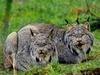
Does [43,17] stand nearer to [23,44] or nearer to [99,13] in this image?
[99,13]

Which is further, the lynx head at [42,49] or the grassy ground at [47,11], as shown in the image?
the grassy ground at [47,11]

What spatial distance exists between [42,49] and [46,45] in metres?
0.24

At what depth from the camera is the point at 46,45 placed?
7582mm

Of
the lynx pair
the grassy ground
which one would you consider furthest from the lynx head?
the grassy ground

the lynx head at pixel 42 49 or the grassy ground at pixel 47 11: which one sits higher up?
the grassy ground at pixel 47 11

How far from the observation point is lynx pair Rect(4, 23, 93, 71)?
7602mm

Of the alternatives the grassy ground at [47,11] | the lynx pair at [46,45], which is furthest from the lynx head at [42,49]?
the grassy ground at [47,11]

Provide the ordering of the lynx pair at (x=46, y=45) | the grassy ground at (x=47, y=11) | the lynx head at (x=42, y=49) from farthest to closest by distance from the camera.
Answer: the grassy ground at (x=47, y=11) < the lynx pair at (x=46, y=45) < the lynx head at (x=42, y=49)

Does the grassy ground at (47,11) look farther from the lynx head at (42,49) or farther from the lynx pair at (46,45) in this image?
the lynx head at (42,49)

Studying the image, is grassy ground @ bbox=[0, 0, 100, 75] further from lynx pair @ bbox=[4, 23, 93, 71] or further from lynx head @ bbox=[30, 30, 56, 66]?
lynx head @ bbox=[30, 30, 56, 66]

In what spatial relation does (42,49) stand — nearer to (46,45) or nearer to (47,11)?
(46,45)

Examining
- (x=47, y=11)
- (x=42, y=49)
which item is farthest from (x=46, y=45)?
(x=47, y=11)

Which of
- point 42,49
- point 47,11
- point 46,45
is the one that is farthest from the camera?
point 47,11

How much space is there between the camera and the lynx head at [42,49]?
291 inches
